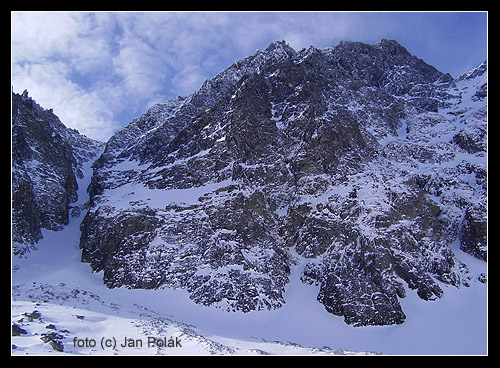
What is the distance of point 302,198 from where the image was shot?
52.7 meters

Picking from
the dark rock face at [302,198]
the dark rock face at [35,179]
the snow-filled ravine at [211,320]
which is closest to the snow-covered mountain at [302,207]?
the dark rock face at [302,198]

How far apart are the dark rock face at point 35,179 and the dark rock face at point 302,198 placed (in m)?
5.78

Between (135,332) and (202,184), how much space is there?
3469 centimetres

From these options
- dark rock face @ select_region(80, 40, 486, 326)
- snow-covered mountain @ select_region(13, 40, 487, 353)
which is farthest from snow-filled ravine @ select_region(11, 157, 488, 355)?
dark rock face @ select_region(80, 40, 486, 326)

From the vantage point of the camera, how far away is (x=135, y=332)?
77.5 feet

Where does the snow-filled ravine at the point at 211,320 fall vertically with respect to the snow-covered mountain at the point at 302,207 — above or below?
below

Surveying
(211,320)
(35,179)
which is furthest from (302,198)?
(35,179)

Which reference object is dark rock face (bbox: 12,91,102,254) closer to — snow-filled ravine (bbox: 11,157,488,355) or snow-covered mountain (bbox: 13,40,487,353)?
snow-filled ravine (bbox: 11,157,488,355)

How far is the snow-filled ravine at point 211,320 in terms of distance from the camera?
22.5m

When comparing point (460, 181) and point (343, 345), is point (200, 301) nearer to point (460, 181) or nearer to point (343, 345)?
point (343, 345)

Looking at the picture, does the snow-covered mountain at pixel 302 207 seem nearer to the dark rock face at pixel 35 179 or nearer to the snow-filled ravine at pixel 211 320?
the snow-filled ravine at pixel 211 320

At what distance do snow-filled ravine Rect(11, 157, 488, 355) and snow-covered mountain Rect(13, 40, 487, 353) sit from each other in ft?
1.72

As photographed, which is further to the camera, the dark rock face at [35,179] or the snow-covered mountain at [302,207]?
the dark rock face at [35,179]

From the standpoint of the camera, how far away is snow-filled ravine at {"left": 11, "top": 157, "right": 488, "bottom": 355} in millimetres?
22516
